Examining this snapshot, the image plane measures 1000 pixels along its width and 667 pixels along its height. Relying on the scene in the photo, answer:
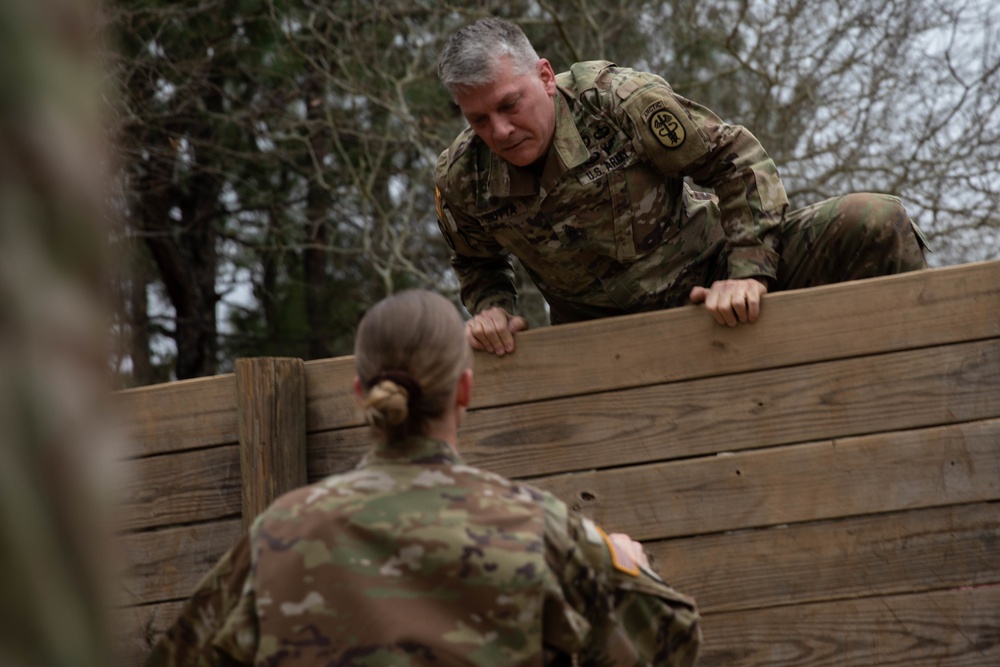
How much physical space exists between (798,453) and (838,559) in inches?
10.8

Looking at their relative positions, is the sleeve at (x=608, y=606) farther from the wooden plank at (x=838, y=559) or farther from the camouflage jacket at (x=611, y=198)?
the camouflage jacket at (x=611, y=198)

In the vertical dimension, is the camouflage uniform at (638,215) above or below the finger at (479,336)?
above

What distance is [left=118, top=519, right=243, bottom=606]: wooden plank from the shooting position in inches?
133

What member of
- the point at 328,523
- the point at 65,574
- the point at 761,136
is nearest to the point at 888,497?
the point at 328,523

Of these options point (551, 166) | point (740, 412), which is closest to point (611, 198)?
point (551, 166)

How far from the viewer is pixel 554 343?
3.19m

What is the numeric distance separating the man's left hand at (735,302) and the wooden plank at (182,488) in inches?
56.5

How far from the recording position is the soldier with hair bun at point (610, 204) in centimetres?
331

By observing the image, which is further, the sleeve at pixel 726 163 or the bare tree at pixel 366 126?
the bare tree at pixel 366 126

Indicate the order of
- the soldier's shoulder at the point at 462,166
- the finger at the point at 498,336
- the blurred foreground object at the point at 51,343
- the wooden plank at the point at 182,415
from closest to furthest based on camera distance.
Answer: the blurred foreground object at the point at 51,343 < the finger at the point at 498,336 < the wooden plank at the point at 182,415 < the soldier's shoulder at the point at 462,166

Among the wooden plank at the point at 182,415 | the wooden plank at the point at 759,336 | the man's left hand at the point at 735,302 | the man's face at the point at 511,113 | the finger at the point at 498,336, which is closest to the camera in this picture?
the wooden plank at the point at 759,336

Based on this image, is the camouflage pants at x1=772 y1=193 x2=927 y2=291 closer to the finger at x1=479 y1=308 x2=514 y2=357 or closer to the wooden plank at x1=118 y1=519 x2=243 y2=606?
the finger at x1=479 y1=308 x2=514 y2=357

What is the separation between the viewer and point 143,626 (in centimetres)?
342

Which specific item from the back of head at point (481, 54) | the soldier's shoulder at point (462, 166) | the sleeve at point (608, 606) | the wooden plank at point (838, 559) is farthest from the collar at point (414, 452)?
the soldier's shoulder at point (462, 166)
